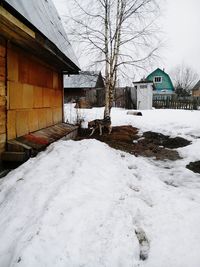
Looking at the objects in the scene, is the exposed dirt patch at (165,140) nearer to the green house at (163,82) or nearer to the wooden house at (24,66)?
the wooden house at (24,66)

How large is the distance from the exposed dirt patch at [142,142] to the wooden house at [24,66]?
2.36 meters

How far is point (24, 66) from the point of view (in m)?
5.46

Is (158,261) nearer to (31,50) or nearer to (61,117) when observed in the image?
(31,50)

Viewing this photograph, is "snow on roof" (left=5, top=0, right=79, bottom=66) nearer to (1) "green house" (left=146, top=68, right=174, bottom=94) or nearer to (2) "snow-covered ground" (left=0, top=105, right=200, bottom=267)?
(2) "snow-covered ground" (left=0, top=105, right=200, bottom=267)

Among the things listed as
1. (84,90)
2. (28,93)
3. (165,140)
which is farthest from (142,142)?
(84,90)

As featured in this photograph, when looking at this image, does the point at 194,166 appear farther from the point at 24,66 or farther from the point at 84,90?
the point at 84,90

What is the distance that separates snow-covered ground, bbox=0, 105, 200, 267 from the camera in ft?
7.33

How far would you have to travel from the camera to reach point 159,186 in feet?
13.2

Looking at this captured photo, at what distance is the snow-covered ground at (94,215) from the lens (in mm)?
2234

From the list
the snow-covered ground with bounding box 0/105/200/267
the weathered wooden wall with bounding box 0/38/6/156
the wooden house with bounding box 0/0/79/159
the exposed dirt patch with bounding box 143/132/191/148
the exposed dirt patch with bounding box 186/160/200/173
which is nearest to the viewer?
the snow-covered ground with bounding box 0/105/200/267

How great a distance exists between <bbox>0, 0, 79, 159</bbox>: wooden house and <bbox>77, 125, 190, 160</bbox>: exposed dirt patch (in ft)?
7.74

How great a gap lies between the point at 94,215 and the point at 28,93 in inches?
154

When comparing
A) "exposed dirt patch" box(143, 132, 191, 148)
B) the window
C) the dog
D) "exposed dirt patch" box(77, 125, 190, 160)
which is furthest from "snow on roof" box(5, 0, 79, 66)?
the window

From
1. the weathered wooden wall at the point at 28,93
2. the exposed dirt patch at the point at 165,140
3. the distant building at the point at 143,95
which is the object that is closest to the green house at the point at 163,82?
the distant building at the point at 143,95
